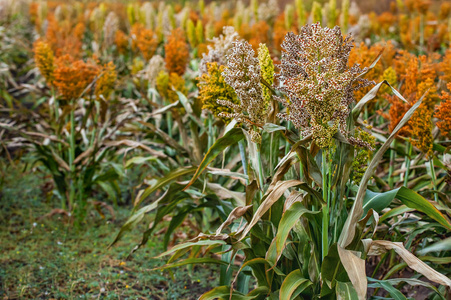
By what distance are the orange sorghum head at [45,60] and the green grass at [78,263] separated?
126 cm

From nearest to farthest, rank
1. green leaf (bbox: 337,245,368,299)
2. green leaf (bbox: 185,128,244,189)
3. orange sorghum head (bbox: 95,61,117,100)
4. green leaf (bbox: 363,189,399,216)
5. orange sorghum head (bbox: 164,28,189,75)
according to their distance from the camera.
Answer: green leaf (bbox: 337,245,368,299)
green leaf (bbox: 363,189,399,216)
green leaf (bbox: 185,128,244,189)
orange sorghum head (bbox: 95,61,117,100)
orange sorghum head (bbox: 164,28,189,75)

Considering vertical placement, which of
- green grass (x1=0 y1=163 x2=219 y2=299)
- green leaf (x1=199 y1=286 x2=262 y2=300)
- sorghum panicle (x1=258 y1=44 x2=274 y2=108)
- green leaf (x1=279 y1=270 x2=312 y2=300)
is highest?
sorghum panicle (x1=258 y1=44 x2=274 y2=108)

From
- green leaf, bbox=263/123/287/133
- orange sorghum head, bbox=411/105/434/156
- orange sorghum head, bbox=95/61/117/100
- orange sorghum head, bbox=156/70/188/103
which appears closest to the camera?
green leaf, bbox=263/123/287/133

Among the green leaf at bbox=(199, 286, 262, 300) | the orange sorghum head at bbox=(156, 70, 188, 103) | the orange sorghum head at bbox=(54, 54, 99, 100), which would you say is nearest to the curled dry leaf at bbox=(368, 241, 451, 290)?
the green leaf at bbox=(199, 286, 262, 300)

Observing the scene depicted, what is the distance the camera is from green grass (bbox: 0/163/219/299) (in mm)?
3113

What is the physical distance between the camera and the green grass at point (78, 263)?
3.11 m

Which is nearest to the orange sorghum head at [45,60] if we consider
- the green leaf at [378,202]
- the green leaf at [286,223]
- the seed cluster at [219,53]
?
the seed cluster at [219,53]

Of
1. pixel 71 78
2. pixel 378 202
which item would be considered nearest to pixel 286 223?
pixel 378 202

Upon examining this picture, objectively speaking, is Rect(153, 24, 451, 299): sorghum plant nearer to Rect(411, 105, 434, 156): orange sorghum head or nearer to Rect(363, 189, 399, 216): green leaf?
Rect(363, 189, 399, 216): green leaf

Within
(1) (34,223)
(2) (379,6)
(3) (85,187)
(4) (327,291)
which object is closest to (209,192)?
(4) (327,291)

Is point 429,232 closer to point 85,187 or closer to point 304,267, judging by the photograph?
point 304,267

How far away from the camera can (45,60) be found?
391 cm

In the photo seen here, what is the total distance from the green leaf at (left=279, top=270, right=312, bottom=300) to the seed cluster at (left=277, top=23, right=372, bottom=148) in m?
0.62

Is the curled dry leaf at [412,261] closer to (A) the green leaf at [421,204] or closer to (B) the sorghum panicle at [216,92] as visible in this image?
(A) the green leaf at [421,204]
